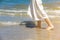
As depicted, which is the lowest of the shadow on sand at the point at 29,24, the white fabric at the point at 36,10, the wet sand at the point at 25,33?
the wet sand at the point at 25,33

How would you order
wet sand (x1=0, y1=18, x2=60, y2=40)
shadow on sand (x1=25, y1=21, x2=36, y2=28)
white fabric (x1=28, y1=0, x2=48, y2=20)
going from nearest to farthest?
wet sand (x1=0, y1=18, x2=60, y2=40)
white fabric (x1=28, y1=0, x2=48, y2=20)
shadow on sand (x1=25, y1=21, x2=36, y2=28)

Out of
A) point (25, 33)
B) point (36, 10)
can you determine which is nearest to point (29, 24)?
point (36, 10)

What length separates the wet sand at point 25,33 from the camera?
5.19 meters

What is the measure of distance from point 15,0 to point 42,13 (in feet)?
22.9

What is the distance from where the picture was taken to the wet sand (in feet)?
17.0

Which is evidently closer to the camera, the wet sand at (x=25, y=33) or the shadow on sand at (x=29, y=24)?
the wet sand at (x=25, y=33)

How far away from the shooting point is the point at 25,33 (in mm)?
5598

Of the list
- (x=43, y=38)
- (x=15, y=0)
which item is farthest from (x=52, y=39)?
(x=15, y=0)

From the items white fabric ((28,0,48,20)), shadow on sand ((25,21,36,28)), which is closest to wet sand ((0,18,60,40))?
shadow on sand ((25,21,36,28))

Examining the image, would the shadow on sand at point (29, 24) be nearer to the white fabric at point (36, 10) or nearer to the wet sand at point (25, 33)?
the wet sand at point (25, 33)

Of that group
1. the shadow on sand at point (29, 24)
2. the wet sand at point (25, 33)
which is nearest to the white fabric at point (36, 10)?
the wet sand at point (25, 33)

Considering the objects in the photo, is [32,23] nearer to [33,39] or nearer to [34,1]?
[34,1]

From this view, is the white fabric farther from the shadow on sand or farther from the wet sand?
the shadow on sand

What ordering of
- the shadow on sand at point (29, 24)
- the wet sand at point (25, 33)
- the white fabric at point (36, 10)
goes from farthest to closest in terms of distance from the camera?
the shadow on sand at point (29, 24) → the white fabric at point (36, 10) → the wet sand at point (25, 33)
